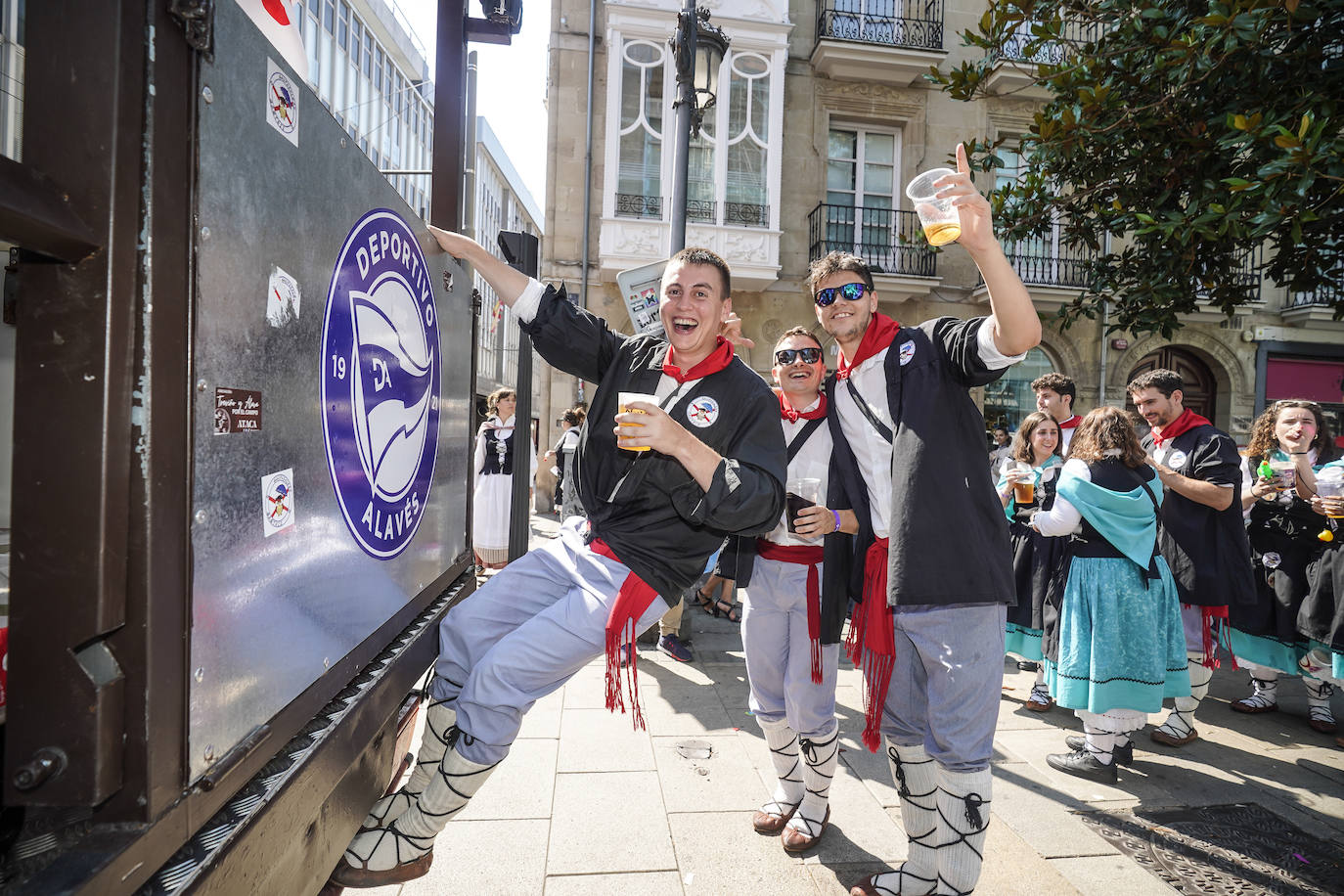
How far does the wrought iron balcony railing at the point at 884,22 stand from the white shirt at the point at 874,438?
13688 millimetres

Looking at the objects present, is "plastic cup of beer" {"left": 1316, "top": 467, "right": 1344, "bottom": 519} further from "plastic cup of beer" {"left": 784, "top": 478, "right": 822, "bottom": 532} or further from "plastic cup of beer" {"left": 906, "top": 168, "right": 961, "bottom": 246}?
"plastic cup of beer" {"left": 906, "top": 168, "right": 961, "bottom": 246}

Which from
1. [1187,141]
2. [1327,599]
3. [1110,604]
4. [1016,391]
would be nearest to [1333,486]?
[1327,599]

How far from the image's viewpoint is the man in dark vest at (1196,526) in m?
4.12

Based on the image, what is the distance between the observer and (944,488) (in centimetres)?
229

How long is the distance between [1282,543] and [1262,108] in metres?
2.78

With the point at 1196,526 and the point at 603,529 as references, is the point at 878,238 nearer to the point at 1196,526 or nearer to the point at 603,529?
the point at 1196,526

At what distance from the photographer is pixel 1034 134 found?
4941mm

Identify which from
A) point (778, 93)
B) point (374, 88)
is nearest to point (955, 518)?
point (374, 88)

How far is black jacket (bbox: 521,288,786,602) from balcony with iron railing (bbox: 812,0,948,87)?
13.3m

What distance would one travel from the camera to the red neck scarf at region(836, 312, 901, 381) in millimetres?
2623

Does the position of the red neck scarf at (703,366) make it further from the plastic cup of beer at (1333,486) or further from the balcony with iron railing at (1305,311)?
the balcony with iron railing at (1305,311)

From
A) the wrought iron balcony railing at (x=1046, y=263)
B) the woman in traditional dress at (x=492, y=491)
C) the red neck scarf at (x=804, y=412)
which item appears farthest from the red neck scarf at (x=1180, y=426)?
the wrought iron balcony railing at (x=1046, y=263)

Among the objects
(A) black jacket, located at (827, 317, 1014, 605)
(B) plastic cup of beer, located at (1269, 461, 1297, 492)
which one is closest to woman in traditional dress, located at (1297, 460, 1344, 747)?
(B) plastic cup of beer, located at (1269, 461, 1297, 492)

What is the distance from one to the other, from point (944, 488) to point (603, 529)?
108 centimetres
